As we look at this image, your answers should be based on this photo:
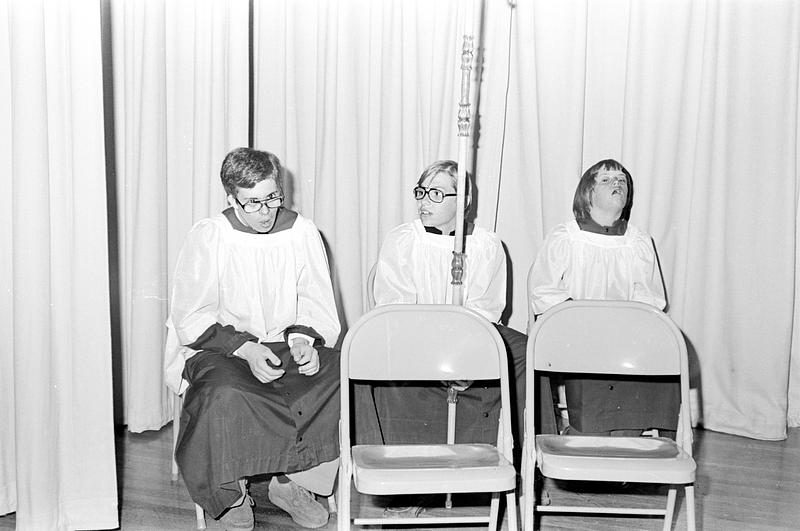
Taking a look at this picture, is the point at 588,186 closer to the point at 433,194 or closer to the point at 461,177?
the point at 433,194

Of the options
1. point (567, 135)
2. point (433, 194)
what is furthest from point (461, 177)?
point (567, 135)

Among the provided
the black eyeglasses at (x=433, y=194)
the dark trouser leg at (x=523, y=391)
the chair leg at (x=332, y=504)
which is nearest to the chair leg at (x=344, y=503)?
the chair leg at (x=332, y=504)

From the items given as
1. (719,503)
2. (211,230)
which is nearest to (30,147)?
(211,230)

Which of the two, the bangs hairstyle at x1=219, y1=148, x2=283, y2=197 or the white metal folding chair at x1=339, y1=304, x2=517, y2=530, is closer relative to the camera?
the white metal folding chair at x1=339, y1=304, x2=517, y2=530

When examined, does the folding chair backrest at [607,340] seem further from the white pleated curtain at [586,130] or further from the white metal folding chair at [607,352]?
the white pleated curtain at [586,130]

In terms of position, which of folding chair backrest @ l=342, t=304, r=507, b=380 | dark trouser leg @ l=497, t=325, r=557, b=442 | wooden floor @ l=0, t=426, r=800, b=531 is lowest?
wooden floor @ l=0, t=426, r=800, b=531

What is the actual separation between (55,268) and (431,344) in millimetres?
1159

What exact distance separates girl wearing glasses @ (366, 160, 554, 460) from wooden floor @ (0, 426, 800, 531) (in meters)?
0.41

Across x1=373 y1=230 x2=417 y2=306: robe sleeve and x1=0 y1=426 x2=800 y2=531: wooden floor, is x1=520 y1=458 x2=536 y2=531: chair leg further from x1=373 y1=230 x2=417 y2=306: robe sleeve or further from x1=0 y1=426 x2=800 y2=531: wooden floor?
x1=373 y1=230 x2=417 y2=306: robe sleeve

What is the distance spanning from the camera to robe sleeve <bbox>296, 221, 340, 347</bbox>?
122 inches

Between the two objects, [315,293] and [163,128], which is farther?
[163,128]

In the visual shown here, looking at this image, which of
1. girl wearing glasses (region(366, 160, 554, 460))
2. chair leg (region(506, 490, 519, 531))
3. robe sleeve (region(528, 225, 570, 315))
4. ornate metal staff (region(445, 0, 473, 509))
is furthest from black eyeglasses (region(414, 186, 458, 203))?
chair leg (region(506, 490, 519, 531))

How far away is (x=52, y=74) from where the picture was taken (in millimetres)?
2475

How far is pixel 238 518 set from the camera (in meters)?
2.81
